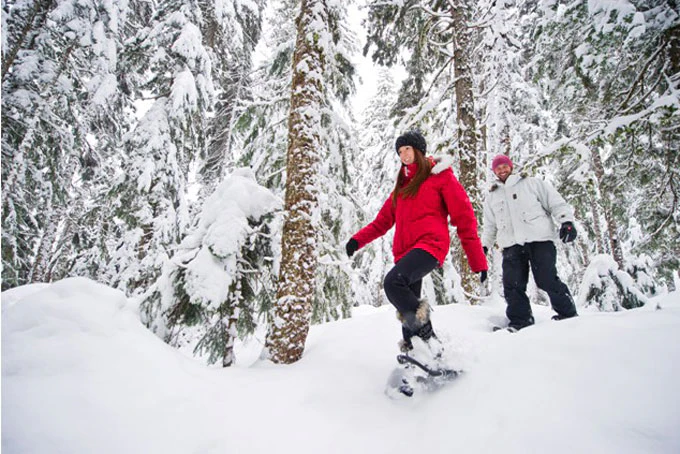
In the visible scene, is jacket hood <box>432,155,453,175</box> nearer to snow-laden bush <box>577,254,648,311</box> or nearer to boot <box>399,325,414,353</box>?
boot <box>399,325,414,353</box>

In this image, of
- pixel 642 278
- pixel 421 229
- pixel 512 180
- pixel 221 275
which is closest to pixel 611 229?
pixel 642 278

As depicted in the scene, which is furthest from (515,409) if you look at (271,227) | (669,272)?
(669,272)

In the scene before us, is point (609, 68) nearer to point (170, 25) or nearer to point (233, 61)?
point (170, 25)

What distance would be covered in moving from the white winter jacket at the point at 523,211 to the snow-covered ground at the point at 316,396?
1.58m

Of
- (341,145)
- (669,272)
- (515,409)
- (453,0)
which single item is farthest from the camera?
(669,272)

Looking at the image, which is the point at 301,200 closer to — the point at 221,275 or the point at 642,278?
the point at 221,275

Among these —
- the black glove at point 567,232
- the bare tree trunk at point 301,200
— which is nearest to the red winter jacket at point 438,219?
the bare tree trunk at point 301,200

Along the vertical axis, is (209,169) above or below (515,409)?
above

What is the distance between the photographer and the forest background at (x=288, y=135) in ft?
13.5

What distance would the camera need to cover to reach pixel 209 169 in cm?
1487

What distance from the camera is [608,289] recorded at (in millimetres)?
5090

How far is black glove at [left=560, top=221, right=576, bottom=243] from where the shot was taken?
3.77m

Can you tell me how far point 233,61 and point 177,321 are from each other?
1371cm

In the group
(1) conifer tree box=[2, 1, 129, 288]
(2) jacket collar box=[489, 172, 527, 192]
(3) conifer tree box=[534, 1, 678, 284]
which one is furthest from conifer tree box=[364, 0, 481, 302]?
(1) conifer tree box=[2, 1, 129, 288]
